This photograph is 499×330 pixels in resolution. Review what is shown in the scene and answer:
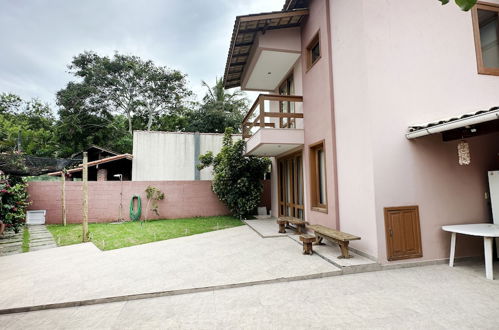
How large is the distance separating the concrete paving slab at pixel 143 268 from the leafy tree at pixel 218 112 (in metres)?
16.8

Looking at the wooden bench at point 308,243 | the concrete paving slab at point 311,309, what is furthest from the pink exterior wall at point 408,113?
the concrete paving slab at point 311,309

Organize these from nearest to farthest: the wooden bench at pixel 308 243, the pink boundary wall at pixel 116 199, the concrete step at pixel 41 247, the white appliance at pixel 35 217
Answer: the wooden bench at pixel 308 243 < the concrete step at pixel 41 247 < the white appliance at pixel 35 217 < the pink boundary wall at pixel 116 199

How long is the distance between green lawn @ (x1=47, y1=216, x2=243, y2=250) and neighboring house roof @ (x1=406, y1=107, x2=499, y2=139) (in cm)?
659

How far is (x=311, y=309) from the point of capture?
124 inches

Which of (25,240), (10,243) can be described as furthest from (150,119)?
(10,243)

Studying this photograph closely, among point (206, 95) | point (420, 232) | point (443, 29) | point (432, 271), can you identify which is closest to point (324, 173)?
point (420, 232)

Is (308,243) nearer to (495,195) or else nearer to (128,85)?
(495,195)

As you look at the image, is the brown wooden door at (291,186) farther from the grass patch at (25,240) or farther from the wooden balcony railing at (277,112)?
the grass patch at (25,240)

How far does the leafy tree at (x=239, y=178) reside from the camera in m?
10.5

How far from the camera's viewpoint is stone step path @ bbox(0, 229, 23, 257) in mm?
6323

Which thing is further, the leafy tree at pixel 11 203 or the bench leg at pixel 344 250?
the leafy tree at pixel 11 203

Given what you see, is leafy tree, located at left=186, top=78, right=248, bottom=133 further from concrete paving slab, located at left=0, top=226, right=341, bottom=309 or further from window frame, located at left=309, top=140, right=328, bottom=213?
concrete paving slab, located at left=0, top=226, right=341, bottom=309

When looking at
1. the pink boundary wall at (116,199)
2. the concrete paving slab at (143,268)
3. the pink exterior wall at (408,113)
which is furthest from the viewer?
the pink boundary wall at (116,199)

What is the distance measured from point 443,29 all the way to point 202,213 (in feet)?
34.7
